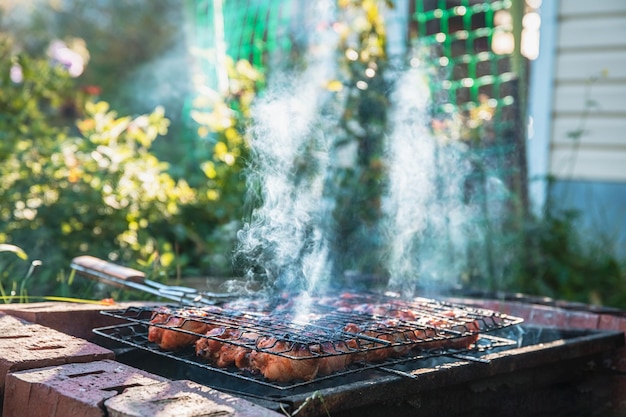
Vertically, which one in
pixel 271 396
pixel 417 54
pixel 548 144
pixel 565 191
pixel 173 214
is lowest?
pixel 271 396

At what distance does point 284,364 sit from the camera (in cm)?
252

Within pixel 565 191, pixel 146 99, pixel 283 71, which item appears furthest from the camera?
pixel 146 99

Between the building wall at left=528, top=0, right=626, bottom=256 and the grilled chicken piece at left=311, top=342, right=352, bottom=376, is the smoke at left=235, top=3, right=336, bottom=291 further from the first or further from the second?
the building wall at left=528, top=0, right=626, bottom=256

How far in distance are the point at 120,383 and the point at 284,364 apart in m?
0.53

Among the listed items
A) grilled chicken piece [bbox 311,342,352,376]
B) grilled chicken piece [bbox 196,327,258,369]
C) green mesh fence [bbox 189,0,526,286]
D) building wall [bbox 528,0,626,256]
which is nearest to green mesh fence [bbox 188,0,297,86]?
green mesh fence [bbox 189,0,526,286]

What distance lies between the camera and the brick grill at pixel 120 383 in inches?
85.7

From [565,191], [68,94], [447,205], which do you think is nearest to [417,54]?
[447,205]

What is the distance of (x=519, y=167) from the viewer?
20.5ft

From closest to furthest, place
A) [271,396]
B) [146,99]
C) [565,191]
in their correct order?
1. [271,396]
2. [565,191]
3. [146,99]

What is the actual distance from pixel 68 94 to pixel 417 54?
4.39m

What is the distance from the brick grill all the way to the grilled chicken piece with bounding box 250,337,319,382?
194 millimetres

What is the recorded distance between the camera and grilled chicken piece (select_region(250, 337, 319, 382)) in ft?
8.25

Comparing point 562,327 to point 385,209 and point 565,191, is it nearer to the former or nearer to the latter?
point 385,209

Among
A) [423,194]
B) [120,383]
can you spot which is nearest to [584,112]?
[423,194]
